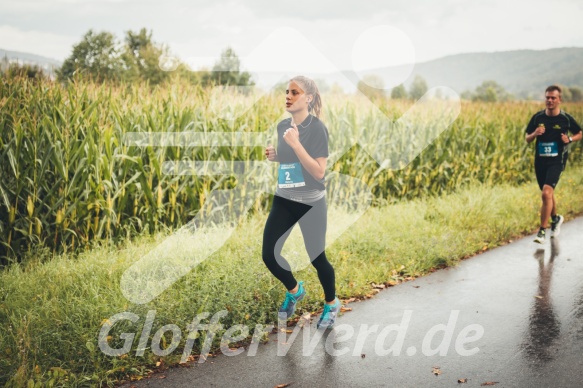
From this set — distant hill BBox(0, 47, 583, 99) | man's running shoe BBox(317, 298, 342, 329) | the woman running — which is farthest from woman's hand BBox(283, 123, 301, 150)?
A: distant hill BBox(0, 47, 583, 99)

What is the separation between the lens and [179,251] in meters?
6.05

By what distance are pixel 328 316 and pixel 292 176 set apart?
1.40 meters

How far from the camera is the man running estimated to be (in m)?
8.02

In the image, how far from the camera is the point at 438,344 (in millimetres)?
4523

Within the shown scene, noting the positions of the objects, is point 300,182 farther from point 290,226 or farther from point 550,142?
point 550,142

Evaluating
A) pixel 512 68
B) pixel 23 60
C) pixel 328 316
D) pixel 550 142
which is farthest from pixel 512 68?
pixel 328 316

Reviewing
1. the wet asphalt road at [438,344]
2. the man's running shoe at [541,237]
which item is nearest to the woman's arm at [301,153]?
the wet asphalt road at [438,344]

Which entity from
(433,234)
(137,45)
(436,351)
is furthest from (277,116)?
(137,45)

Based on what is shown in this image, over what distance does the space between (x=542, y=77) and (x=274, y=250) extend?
514 ft

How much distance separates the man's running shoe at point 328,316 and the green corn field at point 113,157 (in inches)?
134

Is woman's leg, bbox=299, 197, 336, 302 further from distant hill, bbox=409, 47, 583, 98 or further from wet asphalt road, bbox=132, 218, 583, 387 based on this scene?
distant hill, bbox=409, 47, 583, 98

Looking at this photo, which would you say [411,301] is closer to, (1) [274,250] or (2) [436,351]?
(2) [436,351]

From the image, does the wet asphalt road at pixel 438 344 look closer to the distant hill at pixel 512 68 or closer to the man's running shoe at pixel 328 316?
the man's running shoe at pixel 328 316

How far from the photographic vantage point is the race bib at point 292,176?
4.57 m
